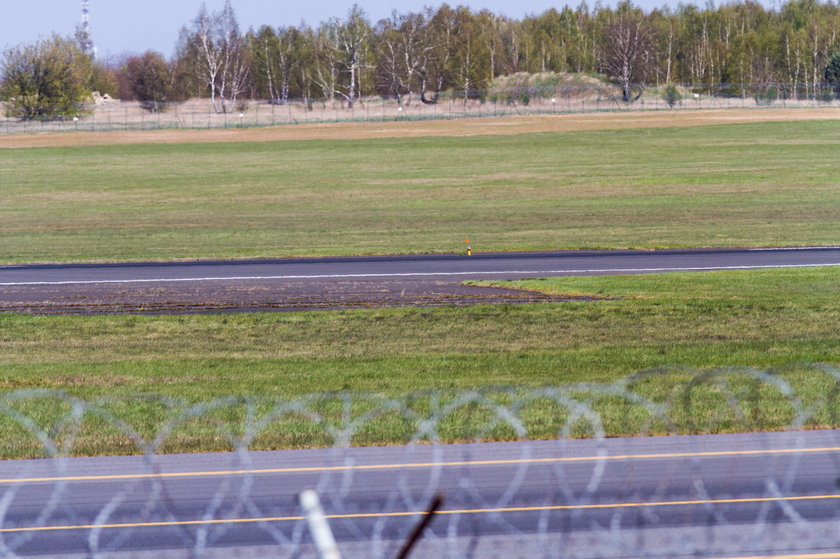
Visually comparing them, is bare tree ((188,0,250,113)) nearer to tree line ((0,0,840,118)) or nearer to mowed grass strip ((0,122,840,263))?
tree line ((0,0,840,118))

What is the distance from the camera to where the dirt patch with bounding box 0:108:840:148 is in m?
82.9

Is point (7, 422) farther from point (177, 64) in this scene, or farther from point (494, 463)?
point (177, 64)

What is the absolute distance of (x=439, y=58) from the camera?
13200 centimetres

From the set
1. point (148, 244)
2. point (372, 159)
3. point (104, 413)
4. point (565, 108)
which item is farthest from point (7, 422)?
point (565, 108)

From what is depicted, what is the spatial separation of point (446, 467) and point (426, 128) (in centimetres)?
7648

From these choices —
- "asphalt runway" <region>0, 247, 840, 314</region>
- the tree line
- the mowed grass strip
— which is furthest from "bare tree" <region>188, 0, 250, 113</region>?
"asphalt runway" <region>0, 247, 840, 314</region>

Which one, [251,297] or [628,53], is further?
[628,53]

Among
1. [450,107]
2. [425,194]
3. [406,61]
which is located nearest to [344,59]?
[406,61]

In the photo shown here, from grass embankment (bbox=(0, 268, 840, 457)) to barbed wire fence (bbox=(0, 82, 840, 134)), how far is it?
73713mm

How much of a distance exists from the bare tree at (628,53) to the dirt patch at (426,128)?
27.1 m

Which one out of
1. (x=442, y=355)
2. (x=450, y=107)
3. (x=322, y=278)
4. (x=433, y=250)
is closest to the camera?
(x=442, y=355)

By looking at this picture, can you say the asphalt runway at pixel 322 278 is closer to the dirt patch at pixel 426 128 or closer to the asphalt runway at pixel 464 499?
the asphalt runway at pixel 464 499

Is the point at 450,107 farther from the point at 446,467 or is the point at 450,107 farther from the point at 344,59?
the point at 446,467

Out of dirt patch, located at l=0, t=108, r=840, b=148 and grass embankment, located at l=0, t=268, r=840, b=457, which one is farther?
dirt patch, located at l=0, t=108, r=840, b=148
